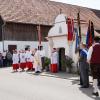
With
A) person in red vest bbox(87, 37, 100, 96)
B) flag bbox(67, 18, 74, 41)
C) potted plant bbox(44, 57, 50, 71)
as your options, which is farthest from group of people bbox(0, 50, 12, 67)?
person in red vest bbox(87, 37, 100, 96)

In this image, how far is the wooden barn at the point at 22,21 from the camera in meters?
36.2

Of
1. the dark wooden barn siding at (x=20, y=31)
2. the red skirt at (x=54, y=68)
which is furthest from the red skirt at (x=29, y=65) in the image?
the dark wooden barn siding at (x=20, y=31)

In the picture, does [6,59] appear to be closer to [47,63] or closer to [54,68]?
[47,63]

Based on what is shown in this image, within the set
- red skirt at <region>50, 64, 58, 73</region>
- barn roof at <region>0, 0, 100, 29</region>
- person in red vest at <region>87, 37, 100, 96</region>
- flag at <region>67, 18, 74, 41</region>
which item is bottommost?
red skirt at <region>50, 64, 58, 73</region>

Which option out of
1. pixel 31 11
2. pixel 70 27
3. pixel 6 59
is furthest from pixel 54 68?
pixel 31 11

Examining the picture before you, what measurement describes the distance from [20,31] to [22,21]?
57.6 inches

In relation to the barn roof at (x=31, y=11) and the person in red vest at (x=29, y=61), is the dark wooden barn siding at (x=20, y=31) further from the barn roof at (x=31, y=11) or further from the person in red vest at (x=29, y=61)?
the person in red vest at (x=29, y=61)

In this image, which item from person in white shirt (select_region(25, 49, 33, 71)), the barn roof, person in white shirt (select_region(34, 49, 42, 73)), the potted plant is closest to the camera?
person in white shirt (select_region(34, 49, 42, 73))

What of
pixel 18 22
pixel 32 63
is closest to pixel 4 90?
pixel 32 63

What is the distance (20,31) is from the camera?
125 feet

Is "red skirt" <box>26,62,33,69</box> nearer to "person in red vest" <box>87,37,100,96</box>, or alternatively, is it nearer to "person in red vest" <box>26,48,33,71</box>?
"person in red vest" <box>26,48,33,71</box>

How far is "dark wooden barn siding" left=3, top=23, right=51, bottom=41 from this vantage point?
120ft

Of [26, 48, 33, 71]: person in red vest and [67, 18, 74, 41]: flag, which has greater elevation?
[67, 18, 74, 41]: flag

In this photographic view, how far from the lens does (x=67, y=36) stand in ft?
70.0
